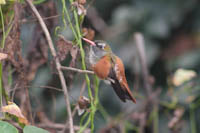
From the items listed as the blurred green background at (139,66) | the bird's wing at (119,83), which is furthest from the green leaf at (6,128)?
the blurred green background at (139,66)

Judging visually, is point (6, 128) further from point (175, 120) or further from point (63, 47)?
point (175, 120)

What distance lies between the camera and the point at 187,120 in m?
3.44

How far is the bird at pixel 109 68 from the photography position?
1.47 meters

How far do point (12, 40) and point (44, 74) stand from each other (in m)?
1.69

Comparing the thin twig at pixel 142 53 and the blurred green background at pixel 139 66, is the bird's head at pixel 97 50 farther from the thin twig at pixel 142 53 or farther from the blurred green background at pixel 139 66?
the thin twig at pixel 142 53

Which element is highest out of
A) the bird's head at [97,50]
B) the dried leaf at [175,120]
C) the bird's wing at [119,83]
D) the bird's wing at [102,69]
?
the bird's head at [97,50]

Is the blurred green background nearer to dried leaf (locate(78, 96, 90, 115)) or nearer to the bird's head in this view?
the bird's head

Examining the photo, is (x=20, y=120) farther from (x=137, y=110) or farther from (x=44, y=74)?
(x=44, y=74)

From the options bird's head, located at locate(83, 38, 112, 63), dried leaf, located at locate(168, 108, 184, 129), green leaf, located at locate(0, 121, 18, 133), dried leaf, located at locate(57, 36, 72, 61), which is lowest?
dried leaf, located at locate(168, 108, 184, 129)

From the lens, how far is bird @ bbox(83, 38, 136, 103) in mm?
1473

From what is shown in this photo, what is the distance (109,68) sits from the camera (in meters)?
1.51

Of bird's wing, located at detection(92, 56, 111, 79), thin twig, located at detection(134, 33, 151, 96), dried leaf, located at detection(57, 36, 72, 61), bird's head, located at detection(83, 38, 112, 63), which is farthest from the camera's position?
thin twig, located at detection(134, 33, 151, 96)

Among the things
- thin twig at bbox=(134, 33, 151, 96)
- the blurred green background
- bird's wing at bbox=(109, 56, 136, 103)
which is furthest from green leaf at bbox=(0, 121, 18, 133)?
thin twig at bbox=(134, 33, 151, 96)

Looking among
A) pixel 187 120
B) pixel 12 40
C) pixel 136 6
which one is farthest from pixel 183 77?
pixel 136 6
